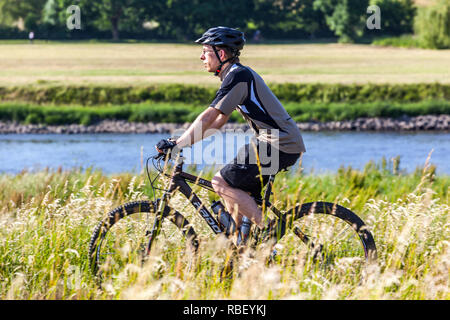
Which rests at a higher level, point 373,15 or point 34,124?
point 373,15

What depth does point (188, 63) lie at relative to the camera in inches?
2702

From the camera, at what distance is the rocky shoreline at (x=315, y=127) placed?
39.2 m

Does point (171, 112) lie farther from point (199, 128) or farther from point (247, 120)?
point (199, 128)

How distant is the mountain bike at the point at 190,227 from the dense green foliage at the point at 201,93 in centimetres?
4043

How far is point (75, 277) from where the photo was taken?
4449mm

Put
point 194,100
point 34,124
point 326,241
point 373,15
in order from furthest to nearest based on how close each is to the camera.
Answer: point 373,15 < point 194,100 < point 34,124 < point 326,241

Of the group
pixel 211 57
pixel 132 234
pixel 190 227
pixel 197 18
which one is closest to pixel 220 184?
pixel 190 227

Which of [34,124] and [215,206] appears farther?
[34,124]

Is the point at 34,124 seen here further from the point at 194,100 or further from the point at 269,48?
the point at 269,48

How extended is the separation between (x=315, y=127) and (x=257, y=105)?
3533 centimetres

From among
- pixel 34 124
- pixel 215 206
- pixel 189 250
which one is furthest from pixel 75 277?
pixel 34 124

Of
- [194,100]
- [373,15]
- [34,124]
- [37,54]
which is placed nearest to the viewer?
[34,124]

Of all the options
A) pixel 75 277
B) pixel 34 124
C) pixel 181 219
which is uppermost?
pixel 181 219
